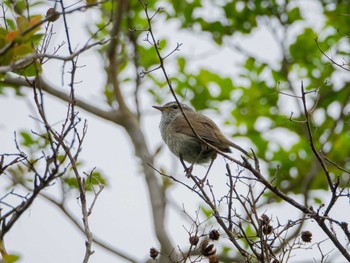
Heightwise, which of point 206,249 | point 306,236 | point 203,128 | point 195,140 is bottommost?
point 206,249

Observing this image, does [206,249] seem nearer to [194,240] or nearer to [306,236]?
[194,240]

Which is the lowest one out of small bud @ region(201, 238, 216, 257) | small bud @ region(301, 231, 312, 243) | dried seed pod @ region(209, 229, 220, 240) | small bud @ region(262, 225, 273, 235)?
small bud @ region(201, 238, 216, 257)

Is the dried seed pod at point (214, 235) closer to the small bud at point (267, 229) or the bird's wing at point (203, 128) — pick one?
the small bud at point (267, 229)

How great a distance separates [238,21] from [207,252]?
5.82 metres

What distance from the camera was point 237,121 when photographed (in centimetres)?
980

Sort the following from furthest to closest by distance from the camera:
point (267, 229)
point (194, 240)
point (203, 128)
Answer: point (203, 128), point (194, 240), point (267, 229)

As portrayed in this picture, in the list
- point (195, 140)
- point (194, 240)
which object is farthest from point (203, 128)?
point (194, 240)

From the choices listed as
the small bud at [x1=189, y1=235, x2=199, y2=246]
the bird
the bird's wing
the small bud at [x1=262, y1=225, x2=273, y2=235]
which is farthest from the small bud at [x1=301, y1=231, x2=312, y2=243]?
the bird's wing

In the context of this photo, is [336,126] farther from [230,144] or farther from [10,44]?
[10,44]

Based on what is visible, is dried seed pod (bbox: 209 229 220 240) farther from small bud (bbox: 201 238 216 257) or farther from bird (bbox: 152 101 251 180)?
bird (bbox: 152 101 251 180)

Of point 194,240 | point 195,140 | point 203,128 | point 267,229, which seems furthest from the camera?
point 203,128

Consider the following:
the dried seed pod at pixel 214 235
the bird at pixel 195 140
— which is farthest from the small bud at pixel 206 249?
the bird at pixel 195 140

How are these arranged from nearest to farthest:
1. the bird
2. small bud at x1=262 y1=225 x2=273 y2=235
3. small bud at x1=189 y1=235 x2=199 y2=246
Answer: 1. small bud at x1=262 y1=225 x2=273 y2=235
2. small bud at x1=189 y1=235 x2=199 y2=246
3. the bird

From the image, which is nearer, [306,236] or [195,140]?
[306,236]
